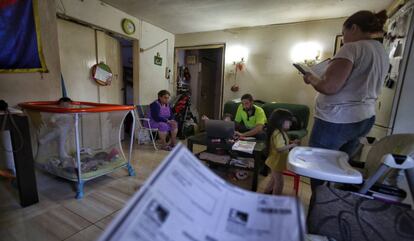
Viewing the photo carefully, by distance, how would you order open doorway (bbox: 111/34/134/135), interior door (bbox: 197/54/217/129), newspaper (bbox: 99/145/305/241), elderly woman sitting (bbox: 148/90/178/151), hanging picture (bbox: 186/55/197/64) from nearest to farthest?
newspaper (bbox: 99/145/305/241)
elderly woman sitting (bbox: 148/90/178/151)
open doorway (bbox: 111/34/134/135)
hanging picture (bbox: 186/55/197/64)
interior door (bbox: 197/54/217/129)

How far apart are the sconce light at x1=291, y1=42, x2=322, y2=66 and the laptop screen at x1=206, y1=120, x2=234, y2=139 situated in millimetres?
1922

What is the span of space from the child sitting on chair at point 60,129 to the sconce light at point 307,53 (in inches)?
125

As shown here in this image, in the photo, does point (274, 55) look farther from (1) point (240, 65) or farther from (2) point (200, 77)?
(2) point (200, 77)

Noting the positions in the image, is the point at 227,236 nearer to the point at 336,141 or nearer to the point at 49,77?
the point at 336,141

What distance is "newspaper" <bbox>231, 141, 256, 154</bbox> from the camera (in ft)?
5.80

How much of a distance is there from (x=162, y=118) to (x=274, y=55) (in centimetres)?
218

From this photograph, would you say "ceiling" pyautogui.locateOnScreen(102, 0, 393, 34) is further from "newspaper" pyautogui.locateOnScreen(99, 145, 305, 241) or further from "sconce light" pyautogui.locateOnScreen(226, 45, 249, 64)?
"newspaper" pyautogui.locateOnScreen(99, 145, 305, 241)

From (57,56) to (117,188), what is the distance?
1537 mm

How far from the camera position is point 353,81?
0.98 metres

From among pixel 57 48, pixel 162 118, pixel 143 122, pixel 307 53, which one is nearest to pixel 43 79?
pixel 57 48

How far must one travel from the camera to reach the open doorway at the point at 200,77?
4.41 meters

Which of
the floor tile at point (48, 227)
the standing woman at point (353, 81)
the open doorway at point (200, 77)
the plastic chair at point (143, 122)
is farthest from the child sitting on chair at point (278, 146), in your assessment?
the open doorway at point (200, 77)

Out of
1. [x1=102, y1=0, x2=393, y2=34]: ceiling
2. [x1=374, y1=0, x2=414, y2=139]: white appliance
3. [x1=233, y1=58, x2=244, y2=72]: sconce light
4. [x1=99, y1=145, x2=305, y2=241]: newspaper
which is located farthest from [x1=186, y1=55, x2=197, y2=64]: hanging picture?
[x1=99, y1=145, x2=305, y2=241]: newspaper

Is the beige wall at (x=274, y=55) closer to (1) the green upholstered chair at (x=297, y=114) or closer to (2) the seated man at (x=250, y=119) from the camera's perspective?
Answer: (1) the green upholstered chair at (x=297, y=114)
